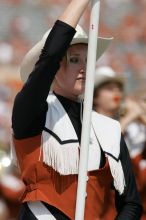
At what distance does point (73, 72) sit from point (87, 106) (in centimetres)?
25

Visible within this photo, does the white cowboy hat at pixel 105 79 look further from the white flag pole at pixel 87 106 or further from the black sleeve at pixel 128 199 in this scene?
the white flag pole at pixel 87 106

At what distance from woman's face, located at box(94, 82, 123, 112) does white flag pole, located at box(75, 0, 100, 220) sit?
2600mm

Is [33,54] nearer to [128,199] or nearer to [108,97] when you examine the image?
[128,199]

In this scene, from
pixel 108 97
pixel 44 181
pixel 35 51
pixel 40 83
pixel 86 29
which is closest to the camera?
pixel 40 83

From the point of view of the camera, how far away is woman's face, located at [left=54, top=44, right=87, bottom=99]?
286 centimetres

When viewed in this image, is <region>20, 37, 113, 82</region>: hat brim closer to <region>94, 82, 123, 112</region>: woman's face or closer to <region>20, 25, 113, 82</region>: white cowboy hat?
<region>20, 25, 113, 82</region>: white cowboy hat

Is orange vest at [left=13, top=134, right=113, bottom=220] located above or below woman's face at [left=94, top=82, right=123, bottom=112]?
below

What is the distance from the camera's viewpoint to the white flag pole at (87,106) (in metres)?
2.64

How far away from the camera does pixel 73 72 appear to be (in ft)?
9.40

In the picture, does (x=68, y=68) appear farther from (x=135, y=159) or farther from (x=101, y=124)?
(x=135, y=159)

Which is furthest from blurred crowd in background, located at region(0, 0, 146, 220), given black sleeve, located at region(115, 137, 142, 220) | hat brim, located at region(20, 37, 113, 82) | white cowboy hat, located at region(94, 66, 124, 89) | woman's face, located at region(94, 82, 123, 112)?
black sleeve, located at region(115, 137, 142, 220)

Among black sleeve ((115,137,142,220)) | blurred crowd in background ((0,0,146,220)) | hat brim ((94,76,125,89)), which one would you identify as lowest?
black sleeve ((115,137,142,220))

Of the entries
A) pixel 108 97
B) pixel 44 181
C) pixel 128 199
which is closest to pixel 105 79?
pixel 108 97

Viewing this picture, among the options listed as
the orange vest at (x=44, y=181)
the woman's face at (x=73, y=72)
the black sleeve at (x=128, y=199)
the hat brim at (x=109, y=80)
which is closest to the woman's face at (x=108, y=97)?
the hat brim at (x=109, y=80)
